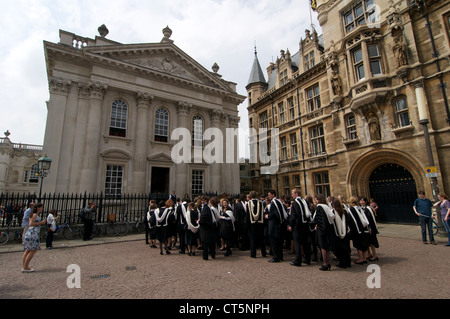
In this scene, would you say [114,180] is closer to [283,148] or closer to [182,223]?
[182,223]

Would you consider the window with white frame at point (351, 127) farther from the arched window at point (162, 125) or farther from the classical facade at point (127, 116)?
the arched window at point (162, 125)

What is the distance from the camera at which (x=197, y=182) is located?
70.4 ft

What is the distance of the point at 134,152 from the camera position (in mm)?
18375

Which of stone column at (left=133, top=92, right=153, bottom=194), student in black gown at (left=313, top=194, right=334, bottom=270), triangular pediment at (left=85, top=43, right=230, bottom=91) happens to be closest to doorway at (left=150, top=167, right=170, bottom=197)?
stone column at (left=133, top=92, right=153, bottom=194)

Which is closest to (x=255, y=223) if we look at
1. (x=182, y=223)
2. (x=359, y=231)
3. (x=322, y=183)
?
(x=182, y=223)

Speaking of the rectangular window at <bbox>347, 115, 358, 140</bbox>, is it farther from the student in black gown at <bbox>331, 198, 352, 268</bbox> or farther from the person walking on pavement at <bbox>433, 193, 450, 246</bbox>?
the student in black gown at <bbox>331, 198, 352, 268</bbox>

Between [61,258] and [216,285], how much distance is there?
627 centimetres

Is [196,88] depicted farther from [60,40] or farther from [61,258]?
[61,258]

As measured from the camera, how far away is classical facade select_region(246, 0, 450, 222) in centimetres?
1341

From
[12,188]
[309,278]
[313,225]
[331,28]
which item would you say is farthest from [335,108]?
[12,188]

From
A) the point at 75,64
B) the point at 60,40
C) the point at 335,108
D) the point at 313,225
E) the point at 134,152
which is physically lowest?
the point at 313,225

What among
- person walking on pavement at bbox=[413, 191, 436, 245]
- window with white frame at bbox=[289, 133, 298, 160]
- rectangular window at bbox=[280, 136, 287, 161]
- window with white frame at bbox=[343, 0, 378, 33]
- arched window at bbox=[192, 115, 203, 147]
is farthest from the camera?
rectangular window at bbox=[280, 136, 287, 161]

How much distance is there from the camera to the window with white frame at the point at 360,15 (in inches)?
665

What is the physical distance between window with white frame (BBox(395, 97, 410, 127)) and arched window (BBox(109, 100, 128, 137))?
20216mm
